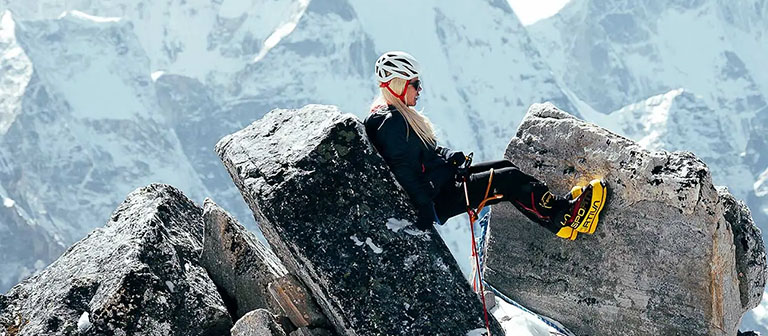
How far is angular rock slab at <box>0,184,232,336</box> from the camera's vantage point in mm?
6859

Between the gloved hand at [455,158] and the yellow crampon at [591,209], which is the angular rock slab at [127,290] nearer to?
the gloved hand at [455,158]

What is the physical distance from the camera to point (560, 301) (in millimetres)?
8734

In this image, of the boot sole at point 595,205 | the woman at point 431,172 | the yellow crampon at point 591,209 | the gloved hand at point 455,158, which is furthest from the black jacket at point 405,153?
the boot sole at point 595,205

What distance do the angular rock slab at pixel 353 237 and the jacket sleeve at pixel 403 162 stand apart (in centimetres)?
9

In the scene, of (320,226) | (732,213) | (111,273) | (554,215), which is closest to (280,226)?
(320,226)

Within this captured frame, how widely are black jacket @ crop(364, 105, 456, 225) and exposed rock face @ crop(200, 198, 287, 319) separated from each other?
1486mm

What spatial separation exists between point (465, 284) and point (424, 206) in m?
0.77

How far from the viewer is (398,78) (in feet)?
25.2

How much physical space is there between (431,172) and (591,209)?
1580mm

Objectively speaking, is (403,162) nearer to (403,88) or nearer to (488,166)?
(403,88)

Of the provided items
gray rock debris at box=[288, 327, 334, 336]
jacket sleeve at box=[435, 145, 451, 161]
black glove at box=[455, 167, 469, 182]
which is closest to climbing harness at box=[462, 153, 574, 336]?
black glove at box=[455, 167, 469, 182]

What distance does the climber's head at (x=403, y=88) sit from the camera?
7.57m

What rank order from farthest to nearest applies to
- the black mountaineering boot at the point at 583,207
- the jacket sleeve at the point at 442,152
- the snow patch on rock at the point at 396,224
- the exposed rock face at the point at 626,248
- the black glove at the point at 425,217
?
the black mountaineering boot at the point at 583,207 → the jacket sleeve at the point at 442,152 → the exposed rock face at the point at 626,248 → the black glove at the point at 425,217 → the snow patch on rock at the point at 396,224

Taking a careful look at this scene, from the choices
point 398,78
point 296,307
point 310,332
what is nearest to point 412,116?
point 398,78
